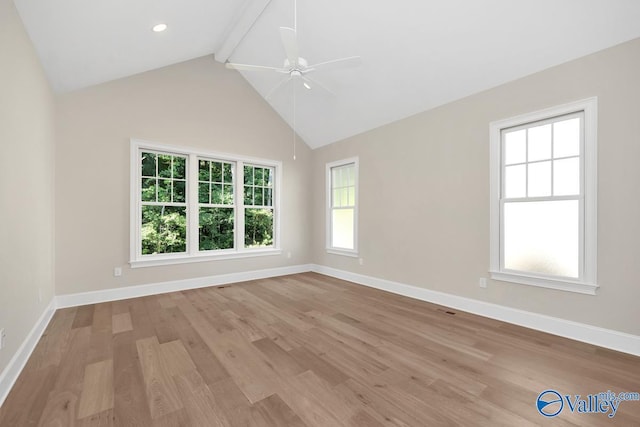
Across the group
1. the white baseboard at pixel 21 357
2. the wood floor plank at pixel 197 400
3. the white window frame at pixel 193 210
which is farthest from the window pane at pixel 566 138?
the white baseboard at pixel 21 357

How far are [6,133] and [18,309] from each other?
135 cm

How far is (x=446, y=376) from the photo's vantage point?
2.06 m

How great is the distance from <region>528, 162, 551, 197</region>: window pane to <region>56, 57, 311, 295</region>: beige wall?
4241mm

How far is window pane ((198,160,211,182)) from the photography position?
4.82m

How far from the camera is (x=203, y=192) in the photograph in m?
4.85

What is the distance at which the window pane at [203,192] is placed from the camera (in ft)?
15.8

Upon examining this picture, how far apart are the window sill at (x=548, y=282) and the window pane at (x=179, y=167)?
4.72m

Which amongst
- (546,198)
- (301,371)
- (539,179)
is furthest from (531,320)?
(301,371)

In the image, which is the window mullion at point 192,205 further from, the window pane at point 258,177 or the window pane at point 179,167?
the window pane at point 258,177

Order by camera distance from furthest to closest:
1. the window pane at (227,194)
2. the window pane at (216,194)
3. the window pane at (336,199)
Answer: the window pane at (336,199) < the window pane at (227,194) < the window pane at (216,194)

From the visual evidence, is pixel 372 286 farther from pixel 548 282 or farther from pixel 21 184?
pixel 21 184

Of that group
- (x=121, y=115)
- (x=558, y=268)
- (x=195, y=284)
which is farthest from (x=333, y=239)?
(x=121, y=115)

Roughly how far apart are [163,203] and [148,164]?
644mm

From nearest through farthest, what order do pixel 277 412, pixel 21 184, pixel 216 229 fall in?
1. pixel 277 412
2. pixel 21 184
3. pixel 216 229
